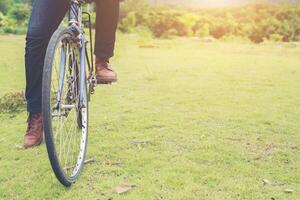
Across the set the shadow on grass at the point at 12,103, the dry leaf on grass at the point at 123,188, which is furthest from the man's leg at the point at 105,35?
the shadow on grass at the point at 12,103

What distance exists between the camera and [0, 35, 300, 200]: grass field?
3055mm

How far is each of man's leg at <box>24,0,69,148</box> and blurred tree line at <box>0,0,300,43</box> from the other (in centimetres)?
1078

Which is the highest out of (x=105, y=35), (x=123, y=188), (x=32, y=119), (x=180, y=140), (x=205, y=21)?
(x=105, y=35)

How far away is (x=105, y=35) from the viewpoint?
387cm

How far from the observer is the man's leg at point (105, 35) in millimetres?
3773

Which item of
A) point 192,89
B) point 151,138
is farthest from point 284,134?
point 192,89

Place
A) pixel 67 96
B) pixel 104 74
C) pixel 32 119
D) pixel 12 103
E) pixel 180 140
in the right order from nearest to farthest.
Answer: pixel 67 96
pixel 32 119
pixel 104 74
pixel 180 140
pixel 12 103

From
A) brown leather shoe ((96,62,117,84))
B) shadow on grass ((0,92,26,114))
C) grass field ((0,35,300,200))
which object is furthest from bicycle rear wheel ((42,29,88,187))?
shadow on grass ((0,92,26,114))

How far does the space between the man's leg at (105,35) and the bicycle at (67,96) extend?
0.73 feet

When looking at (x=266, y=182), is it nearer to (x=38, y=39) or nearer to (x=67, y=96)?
(x=67, y=96)

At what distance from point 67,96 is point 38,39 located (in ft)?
1.58

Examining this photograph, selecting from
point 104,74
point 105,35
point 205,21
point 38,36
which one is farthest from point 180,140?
point 205,21

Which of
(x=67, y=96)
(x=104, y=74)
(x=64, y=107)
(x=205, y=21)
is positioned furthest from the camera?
(x=205, y=21)

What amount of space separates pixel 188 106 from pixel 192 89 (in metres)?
1.06
